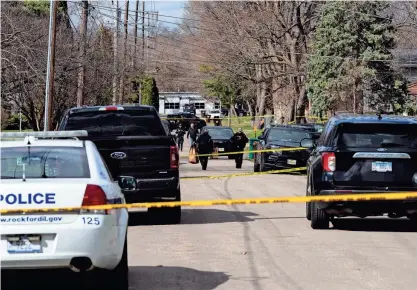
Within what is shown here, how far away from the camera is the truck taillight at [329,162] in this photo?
43.6 feet

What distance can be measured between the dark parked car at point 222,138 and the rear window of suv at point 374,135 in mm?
27446

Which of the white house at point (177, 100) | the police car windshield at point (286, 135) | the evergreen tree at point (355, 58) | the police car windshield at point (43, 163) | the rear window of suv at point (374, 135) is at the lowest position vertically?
the police car windshield at point (286, 135)

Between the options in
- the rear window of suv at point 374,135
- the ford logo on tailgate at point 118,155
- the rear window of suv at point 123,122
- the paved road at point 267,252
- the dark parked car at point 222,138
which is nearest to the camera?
the paved road at point 267,252

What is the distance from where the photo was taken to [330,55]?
51.3 meters

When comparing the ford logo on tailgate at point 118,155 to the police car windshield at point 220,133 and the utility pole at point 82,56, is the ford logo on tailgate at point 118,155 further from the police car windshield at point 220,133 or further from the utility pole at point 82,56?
the police car windshield at point 220,133

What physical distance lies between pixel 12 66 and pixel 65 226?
19.4m

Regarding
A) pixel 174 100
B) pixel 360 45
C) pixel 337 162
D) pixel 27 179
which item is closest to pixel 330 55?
pixel 360 45

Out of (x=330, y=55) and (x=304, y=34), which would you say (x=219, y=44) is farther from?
(x=330, y=55)

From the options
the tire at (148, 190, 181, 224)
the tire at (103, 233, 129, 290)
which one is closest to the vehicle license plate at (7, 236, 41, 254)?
the tire at (103, 233, 129, 290)

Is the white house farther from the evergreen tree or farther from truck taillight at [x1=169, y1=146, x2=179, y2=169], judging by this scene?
truck taillight at [x1=169, y1=146, x2=179, y2=169]

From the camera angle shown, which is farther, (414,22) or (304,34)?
(304,34)

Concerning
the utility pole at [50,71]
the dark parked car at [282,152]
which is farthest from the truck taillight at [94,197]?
the dark parked car at [282,152]

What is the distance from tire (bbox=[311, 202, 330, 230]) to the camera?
1370 cm

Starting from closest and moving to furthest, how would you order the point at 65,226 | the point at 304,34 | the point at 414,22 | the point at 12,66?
1. the point at 65,226
2. the point at 12,66
3. the point at 414,22
4. the point at 304,34
